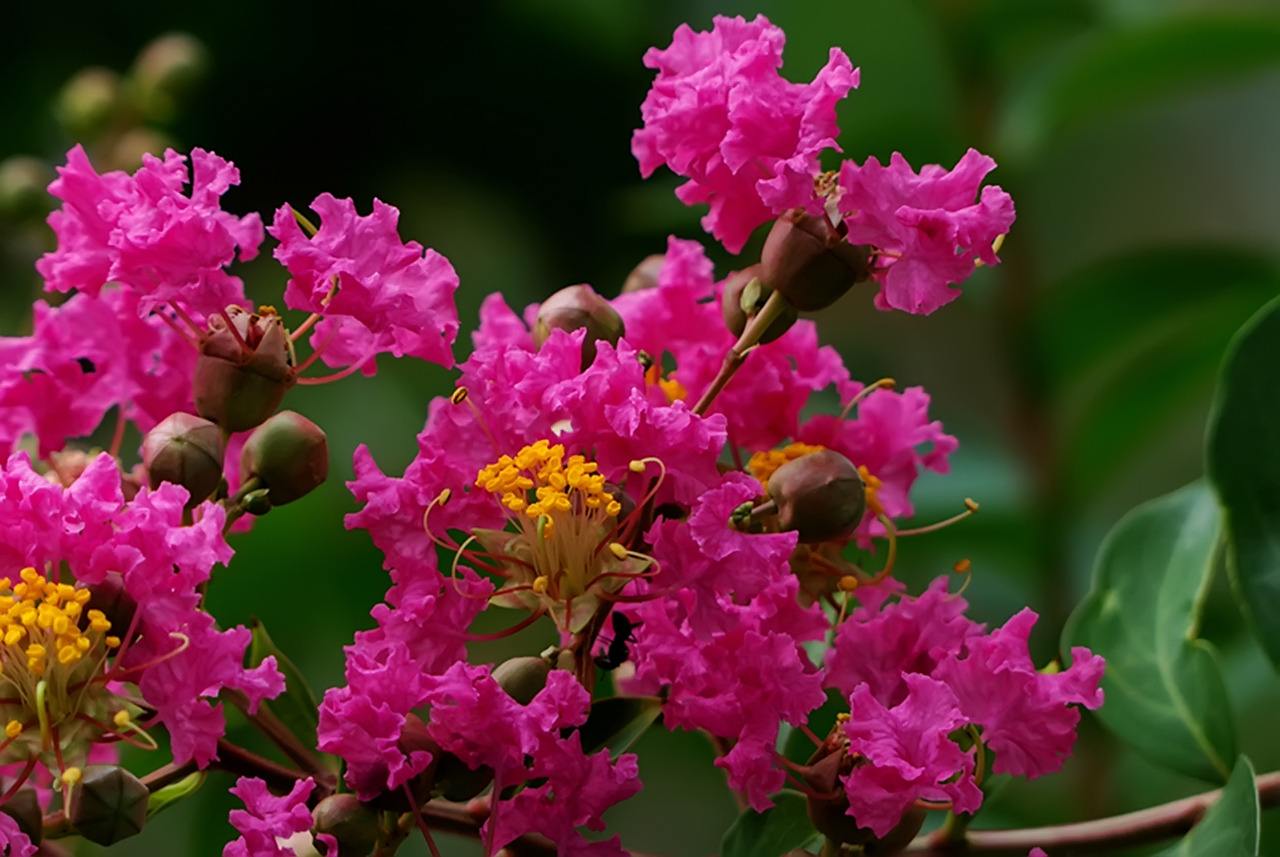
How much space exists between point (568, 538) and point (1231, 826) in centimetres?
32

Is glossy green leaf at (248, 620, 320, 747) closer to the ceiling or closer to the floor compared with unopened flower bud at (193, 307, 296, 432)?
closer to the floor

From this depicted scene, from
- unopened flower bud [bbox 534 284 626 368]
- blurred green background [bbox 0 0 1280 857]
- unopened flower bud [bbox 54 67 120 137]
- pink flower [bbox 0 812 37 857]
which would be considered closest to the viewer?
pink flower [bbox 0 812 37 857]

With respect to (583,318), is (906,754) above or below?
below

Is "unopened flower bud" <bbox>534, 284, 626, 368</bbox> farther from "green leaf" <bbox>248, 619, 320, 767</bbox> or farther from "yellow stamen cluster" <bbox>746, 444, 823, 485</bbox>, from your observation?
"green leaf" <bbox>248, 619, 320, 767</bbox>

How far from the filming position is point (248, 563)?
52.3 inches

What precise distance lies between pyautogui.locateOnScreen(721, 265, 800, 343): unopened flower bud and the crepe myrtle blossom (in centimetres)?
24

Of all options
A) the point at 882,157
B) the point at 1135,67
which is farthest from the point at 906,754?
the point at 1135,67

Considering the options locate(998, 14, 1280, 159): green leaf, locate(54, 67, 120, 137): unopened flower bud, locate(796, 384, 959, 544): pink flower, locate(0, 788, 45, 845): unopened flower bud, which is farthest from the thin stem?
locate(998, 14, 1280, 159): green leaf

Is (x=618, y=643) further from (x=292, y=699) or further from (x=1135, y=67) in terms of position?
(x=1135, y=67)

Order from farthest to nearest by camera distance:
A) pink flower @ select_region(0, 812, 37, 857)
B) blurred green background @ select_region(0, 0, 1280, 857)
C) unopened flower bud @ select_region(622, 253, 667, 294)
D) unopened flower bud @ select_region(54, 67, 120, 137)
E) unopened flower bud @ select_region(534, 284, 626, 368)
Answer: blurred green background @ select_region(0, 0, 1280, 857)
unopened flower bud @ select_region(54, 67, 120, 137)
unopened flower bud @ select_region(622, 253, 667, 294)
unopened flower bud @ select_region(534, 284, 626, 368)
pink flower @ select_region(0, 812, 37, 857)

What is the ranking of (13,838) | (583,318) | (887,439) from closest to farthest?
(13,838) < (583,318) < (887,439)

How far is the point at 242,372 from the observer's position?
2.49ft

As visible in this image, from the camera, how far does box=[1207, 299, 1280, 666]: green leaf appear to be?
32.9 inches

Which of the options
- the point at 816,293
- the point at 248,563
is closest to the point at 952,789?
the point at 816,293
